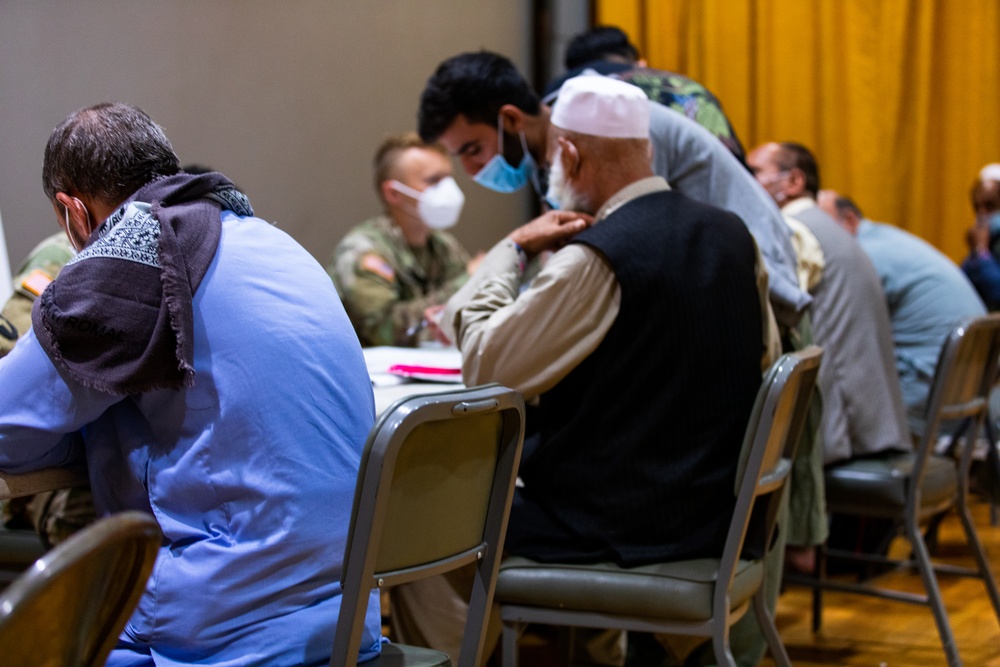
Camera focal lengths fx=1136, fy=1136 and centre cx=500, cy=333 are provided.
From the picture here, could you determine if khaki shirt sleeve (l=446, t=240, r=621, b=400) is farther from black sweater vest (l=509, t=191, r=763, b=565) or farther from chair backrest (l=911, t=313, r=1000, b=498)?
chair backrest (l=911, t=313, r=1000, b=498)

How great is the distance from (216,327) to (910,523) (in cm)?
186

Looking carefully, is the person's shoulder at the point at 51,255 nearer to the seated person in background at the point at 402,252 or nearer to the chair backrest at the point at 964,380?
the seated person in background at the point at 402,252

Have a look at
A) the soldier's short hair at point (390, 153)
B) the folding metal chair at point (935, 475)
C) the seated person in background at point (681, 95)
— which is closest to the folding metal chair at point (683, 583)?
the folding metal chair at point (935, 475)

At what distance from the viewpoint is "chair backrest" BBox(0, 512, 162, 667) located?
76 centimetres

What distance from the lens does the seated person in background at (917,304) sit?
11.6 ft

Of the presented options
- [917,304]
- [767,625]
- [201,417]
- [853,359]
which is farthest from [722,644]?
[917,304]

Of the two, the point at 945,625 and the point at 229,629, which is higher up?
the point at 229,629

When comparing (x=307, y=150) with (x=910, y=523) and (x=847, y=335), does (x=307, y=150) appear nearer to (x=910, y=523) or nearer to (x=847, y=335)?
(x=847, y=335)

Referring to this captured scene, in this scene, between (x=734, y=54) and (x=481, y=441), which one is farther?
(x=734, y=54)

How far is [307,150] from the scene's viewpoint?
385 centimetres

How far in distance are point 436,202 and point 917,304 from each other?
1582mm

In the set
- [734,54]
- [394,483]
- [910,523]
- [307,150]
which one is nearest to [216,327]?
[394,483]

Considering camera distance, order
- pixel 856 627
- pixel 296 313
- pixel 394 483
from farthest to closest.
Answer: pixel 856 627 < pixel 296 313 < pixel 394 483

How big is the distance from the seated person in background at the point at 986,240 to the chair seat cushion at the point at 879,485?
7.15ft
